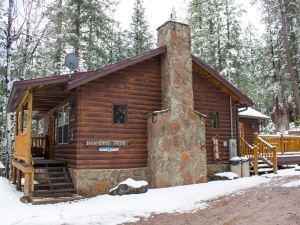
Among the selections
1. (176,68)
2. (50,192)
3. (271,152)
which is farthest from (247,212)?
(271,152)

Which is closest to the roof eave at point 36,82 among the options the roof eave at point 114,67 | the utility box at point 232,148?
the roof eave at point 114,67

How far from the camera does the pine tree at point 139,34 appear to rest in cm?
3653

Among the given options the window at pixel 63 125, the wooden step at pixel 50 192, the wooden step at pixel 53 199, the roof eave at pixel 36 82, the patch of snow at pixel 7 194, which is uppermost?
the roof eave at pixel 36 82

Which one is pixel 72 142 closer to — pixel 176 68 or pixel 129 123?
pixel 129 123

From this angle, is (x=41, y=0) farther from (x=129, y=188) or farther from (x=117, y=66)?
(x=129, y=188)

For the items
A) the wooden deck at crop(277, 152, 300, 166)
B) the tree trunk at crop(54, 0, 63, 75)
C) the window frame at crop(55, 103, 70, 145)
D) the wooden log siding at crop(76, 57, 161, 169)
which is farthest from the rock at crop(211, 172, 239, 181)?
the tree trunk at crop(54, 0, 63, 75)

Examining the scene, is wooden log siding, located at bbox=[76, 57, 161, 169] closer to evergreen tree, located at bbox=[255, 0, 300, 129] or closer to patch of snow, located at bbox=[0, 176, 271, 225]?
patch of snow, located at bbox=[0, 176, 271, 225]

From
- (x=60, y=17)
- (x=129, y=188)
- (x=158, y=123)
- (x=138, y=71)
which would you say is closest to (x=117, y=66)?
(x=138, y=71)

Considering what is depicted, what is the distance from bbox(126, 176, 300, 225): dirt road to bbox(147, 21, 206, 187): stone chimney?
3.20 m

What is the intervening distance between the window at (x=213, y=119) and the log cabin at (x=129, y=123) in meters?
0.46

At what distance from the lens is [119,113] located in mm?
14680

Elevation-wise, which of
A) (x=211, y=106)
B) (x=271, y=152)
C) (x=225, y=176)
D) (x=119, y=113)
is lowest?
(x=225, y=176)

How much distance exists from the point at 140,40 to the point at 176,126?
2335 centimetres

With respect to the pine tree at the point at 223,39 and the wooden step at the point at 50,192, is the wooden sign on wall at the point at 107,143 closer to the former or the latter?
the wooden step at the point at 50,192
